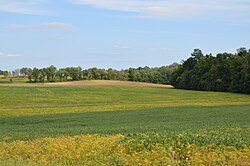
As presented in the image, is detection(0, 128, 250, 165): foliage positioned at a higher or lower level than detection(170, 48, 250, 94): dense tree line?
lower

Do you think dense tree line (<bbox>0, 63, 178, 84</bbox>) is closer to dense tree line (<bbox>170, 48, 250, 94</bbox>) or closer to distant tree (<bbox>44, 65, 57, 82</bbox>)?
distant tree (<bbox>44, 65, 57, 82</bbox>)

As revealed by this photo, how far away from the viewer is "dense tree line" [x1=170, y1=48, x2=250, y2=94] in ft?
346

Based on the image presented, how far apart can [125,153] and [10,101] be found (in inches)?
2317

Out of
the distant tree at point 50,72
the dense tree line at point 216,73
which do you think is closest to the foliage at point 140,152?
the dense tree line at point 216,73

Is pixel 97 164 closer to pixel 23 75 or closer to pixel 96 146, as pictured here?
pixel 96 146

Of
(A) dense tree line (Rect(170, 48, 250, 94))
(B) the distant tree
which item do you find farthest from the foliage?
(B) the distant tree

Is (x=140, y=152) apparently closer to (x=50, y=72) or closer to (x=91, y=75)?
(x=50, y=72)

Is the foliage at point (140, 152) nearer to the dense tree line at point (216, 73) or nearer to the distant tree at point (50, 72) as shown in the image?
the dense tree line at point (216, 73)

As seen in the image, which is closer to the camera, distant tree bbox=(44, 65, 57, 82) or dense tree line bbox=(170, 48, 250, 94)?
dense tree line bbox=(170, 48, 250, 94)

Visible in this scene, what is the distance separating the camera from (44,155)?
54.3 ft

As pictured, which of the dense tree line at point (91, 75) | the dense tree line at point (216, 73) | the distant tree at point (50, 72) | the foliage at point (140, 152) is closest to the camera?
the foliage at point (140, 152)

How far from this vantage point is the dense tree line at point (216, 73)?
105 metres

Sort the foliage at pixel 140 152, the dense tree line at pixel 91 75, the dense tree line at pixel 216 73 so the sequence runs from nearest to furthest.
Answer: the foliage at pixel 140 152, the dense tree line at pixel 216 73, the dense tree line at pixel 91 75

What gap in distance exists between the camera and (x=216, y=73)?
11162cm
